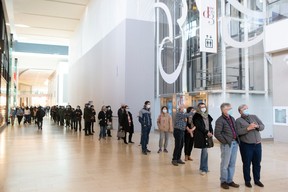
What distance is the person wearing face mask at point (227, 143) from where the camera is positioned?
5035 millimetres

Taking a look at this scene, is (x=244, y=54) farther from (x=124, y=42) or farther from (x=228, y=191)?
(x=228, y=191)

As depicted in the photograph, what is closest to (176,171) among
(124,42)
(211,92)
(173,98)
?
(211,92)

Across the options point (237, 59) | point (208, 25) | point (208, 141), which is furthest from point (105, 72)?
point (208, 141)

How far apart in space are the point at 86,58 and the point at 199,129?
21911mm

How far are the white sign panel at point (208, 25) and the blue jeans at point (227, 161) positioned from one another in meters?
6.43

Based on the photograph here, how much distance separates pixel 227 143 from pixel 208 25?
727cm

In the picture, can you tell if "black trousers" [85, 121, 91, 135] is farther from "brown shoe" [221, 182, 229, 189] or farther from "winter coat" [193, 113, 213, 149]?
"brown shoe" [221, 182, 229, 189]

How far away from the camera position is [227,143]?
5.04 m

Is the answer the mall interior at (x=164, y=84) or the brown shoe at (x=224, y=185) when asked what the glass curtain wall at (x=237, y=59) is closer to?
the mall interior at (x=164, y=84)

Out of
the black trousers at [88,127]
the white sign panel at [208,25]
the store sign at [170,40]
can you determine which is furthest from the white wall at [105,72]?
the white sign panel at [208,25]

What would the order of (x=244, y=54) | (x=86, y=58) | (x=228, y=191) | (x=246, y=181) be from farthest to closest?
(x=86, y=58) → (x=244, y=54) → (x=246, y=181) → (x=228, y=191)

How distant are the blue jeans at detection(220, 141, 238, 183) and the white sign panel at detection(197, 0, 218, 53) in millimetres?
6431

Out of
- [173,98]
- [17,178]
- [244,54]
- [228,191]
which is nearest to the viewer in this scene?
[228,191]

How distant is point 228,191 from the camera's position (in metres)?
4.82
